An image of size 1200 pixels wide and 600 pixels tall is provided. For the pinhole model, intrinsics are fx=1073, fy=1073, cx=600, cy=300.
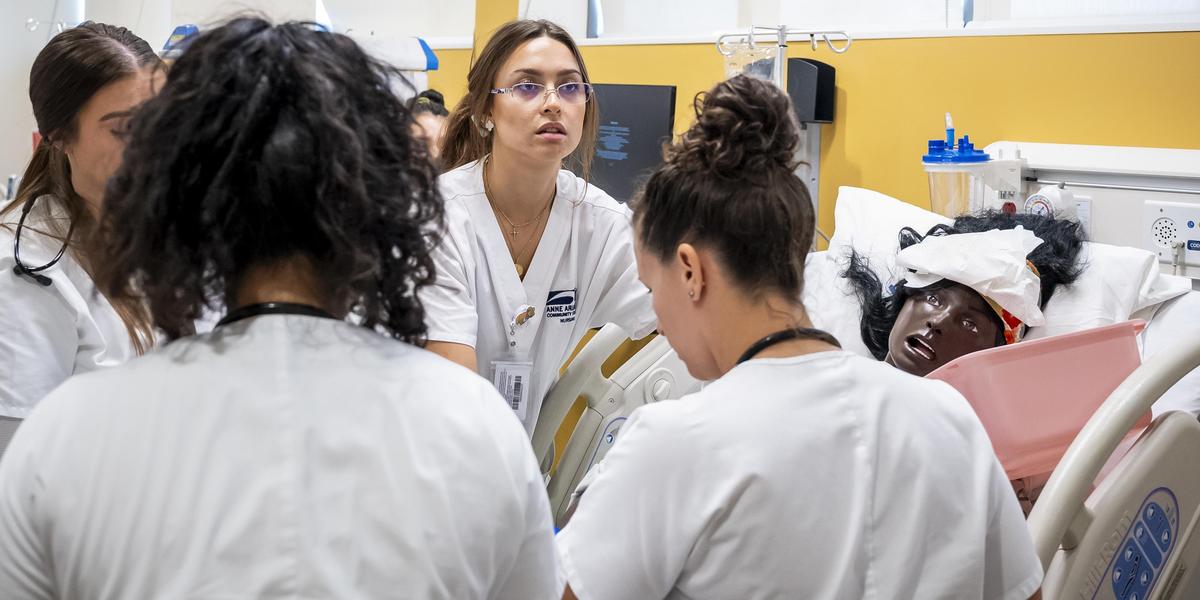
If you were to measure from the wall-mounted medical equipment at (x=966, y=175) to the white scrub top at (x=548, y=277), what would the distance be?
3.20 ft

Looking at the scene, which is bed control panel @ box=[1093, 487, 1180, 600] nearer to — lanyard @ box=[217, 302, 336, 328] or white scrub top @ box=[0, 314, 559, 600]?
white scrub top @ box=[0, 314, 559, 600]

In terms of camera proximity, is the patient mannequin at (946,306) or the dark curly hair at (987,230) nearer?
the patient mannequin at (946,306)

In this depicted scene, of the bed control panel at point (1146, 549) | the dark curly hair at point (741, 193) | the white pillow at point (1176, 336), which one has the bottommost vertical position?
the bed control panel at point (1146, 549)

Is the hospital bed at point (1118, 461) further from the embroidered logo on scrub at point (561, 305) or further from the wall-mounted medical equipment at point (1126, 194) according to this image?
the wall-mounted medical equipment at point (1126, 194)

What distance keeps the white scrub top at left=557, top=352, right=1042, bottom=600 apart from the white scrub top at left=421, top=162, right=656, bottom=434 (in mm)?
979

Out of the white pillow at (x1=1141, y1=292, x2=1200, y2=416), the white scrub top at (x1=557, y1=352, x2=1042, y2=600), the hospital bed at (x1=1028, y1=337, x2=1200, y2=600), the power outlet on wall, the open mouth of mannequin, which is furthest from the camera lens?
the power outlet on wall

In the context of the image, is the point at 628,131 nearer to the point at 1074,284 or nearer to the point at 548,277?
the point at 548,277

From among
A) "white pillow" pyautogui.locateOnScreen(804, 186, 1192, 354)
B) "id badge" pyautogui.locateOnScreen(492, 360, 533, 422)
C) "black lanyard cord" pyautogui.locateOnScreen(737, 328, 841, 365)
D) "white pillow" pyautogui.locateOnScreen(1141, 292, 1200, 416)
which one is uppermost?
"black lanyard cord" pyautogui.locateOnScreen(737, 328, 841, 365)

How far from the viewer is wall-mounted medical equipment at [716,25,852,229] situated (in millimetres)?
3219

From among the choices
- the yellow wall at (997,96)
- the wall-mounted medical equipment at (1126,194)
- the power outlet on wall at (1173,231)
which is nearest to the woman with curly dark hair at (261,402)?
the wall-mounted medical equipment at (1126,194)

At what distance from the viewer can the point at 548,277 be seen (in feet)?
7.60

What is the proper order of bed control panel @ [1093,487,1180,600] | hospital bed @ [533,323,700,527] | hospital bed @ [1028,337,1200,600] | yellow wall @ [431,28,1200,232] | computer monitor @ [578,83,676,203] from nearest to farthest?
hospital bed @ [1028,337,1200,600]
bed control panel @ [1093,487,1180,600]
hospital bed @ [533,323,700,527]
yellow wall @ [431,28,1200,232]
computer monitor @ [578,83,676,203]

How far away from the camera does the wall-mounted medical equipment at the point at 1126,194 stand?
263 centimetres

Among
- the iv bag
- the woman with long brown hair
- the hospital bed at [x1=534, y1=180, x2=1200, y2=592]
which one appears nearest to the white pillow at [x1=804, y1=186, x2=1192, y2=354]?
the hospital bed at [x1=534, y1=180, x2=1200, y2=592]
